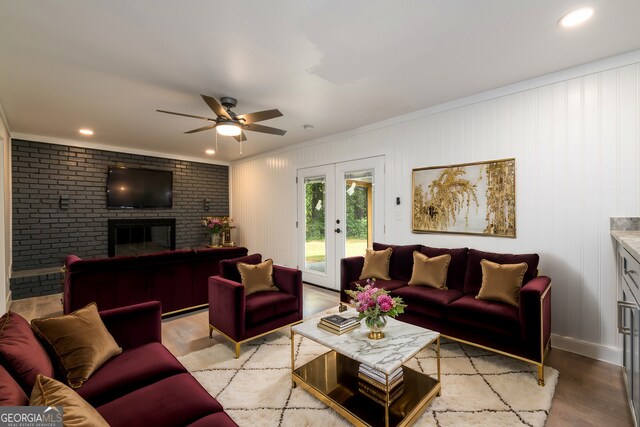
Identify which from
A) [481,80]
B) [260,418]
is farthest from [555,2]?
[260,418]

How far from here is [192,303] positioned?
3.79m

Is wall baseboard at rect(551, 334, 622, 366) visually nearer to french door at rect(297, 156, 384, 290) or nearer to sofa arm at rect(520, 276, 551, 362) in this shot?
sofa arm at rect(520, 276, 551, 362)

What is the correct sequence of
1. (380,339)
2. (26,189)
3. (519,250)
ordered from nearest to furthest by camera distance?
1. (380,339)
2. (519,250)
3. (26,189)

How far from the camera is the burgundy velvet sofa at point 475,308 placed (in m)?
2.23

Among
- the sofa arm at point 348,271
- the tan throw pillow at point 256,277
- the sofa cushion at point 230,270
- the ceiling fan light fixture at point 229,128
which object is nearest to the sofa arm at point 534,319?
the sofa arm at point 348,271

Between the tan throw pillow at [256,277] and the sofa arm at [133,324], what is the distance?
1.04m

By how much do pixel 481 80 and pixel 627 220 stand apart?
1755mm

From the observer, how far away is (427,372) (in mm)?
2381

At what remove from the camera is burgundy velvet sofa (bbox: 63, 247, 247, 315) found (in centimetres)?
301

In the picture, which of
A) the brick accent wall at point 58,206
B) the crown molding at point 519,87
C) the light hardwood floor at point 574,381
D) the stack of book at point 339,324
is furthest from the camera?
the brick accent wall at point 58,206

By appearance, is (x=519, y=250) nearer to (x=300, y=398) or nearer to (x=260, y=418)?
(x=300, y=398)

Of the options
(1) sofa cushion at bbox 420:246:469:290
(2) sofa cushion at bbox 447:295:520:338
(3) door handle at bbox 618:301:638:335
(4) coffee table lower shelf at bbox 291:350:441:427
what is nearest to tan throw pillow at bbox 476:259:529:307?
(2) sofa cushion at bbox 447:295:520:338

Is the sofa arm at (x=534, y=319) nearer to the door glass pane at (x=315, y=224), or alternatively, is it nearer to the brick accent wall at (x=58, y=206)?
the door glass pane at (x=315, y=224)

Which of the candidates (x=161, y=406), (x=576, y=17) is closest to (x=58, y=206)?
(x=161, y=406)
